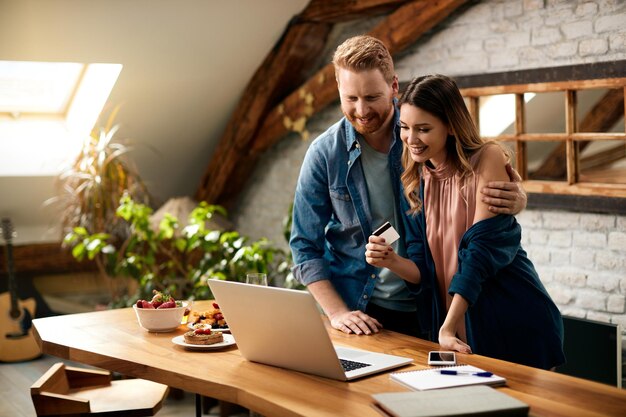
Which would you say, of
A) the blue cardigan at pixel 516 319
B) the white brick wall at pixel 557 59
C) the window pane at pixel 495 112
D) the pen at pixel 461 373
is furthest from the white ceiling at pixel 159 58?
the pen at pixel 461 373

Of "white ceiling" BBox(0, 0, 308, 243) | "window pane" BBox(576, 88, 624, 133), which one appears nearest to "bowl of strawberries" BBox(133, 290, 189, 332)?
"white ceiling" BBox(0, 0, 308, 243)

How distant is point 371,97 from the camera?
2721 millimetres

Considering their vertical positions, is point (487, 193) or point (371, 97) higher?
point (371, 97)

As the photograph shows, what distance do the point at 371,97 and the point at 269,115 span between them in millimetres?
3562

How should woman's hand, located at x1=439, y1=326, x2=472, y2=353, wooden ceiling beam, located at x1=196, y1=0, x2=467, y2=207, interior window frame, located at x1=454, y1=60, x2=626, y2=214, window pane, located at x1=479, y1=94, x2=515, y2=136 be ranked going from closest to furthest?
1. woman's hand, located at x1=439, y1=326, x2=472, y2=353
2. interior window frame, located at x1=454, y1=60, x2=626, y2=214
3. wooden ceiling beam, located at x1=196, y1=0, x2=467, y2=207
4. window pane, located at x1=479, y1=94, x2=515, y2=136

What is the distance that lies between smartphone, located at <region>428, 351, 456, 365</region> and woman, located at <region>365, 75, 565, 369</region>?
0.13 m

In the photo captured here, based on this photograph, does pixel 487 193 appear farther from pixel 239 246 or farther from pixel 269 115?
pixel 269 115

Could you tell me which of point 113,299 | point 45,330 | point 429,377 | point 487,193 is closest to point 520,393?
point 429,377

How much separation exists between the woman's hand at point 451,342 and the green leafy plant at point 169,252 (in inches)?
116

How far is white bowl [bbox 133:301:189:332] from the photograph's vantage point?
9.45 ft

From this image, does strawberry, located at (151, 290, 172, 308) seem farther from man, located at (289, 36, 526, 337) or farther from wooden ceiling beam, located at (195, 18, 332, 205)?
wooden ceiling beam, located at (195, 18, 332, 205)

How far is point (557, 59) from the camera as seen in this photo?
14.7ft

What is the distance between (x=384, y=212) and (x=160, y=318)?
82cm

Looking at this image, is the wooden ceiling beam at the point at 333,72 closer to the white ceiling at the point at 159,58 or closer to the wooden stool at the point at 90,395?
the white ceiling at the point at 159,58
